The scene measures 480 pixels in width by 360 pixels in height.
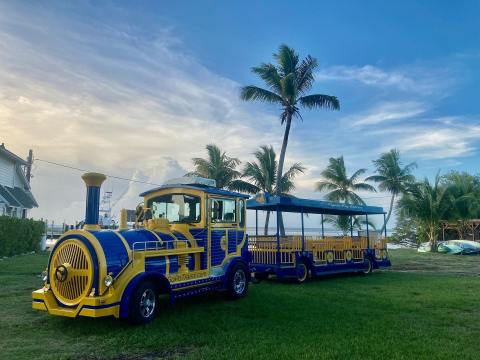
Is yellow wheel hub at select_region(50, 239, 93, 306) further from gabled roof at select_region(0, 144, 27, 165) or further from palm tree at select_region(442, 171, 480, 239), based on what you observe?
palm tree at select_region(442, 171, 480, 239)

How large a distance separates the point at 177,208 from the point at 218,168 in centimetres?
2054

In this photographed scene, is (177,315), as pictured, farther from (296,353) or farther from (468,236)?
(468,236)

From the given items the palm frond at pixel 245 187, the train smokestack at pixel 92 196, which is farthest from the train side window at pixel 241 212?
the palm frond at pixel 245 187

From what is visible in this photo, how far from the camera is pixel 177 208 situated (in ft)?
31.1

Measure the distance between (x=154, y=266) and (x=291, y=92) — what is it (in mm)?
18070

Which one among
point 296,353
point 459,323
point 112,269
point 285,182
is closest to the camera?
point 296,353

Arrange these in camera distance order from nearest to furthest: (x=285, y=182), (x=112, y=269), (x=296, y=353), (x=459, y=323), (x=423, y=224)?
(x=296, y=353) < (x=112, y=269) < (x=459, y=323) < (x=285, y=182) < (x=423, y=224)

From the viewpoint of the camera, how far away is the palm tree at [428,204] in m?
32.1

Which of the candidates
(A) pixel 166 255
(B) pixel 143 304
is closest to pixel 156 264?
(A) pixel 166 255

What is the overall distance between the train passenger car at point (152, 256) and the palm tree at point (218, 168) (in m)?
19.3

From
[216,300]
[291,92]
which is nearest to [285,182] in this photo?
[291,92]

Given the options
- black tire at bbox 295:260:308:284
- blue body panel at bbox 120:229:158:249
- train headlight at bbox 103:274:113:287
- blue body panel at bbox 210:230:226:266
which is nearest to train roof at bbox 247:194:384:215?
black tire at bbox 295:260:308:284

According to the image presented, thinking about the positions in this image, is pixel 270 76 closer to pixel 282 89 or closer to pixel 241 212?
pixel 282 89

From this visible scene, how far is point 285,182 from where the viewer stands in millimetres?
29922
